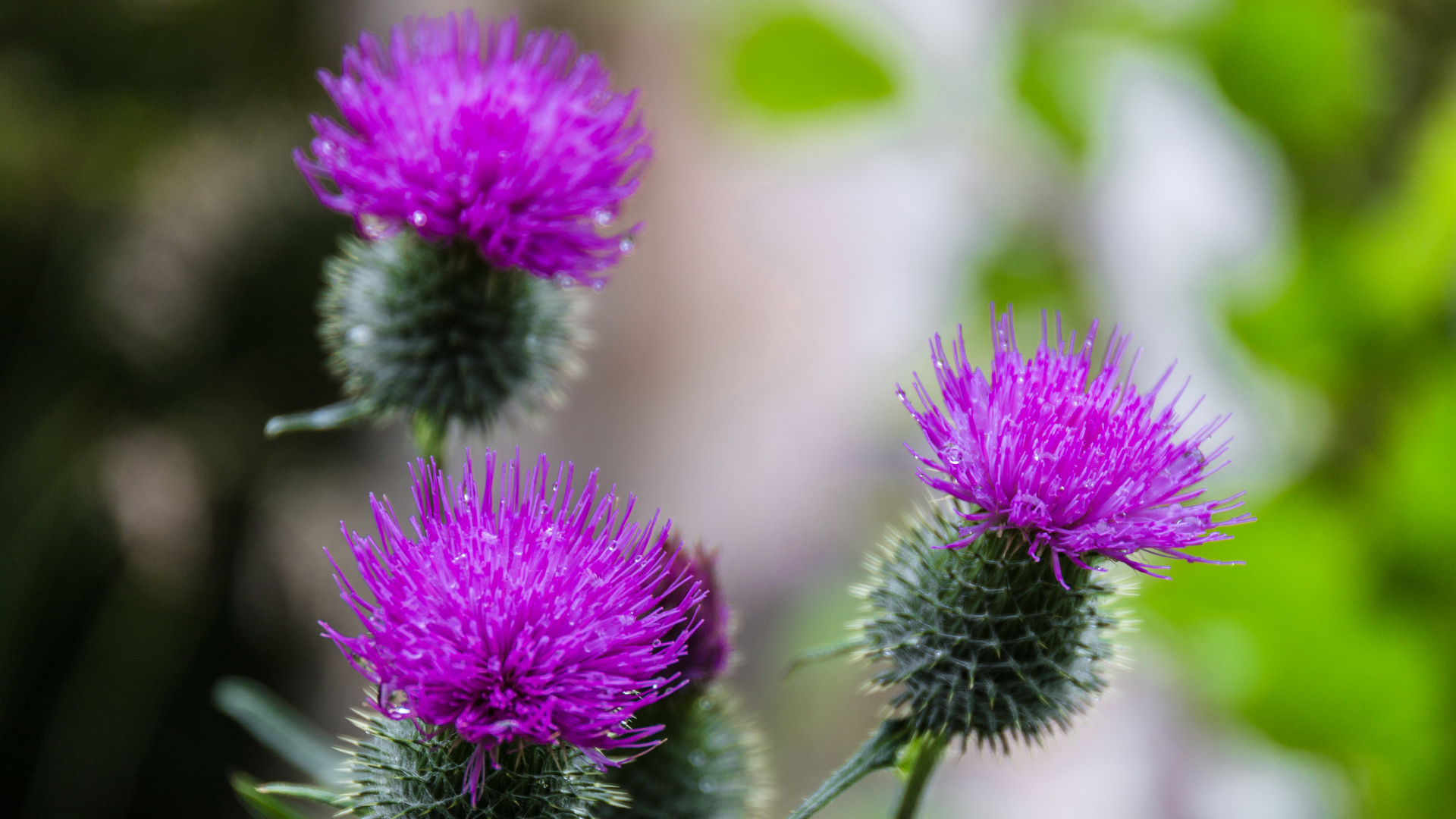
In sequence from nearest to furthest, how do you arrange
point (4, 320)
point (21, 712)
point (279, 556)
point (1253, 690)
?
1. point (1253, 690)
2. point (279, 556)
3. point (21, 712)
4. point (4, 320)

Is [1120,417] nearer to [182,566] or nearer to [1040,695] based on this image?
[1040,695]

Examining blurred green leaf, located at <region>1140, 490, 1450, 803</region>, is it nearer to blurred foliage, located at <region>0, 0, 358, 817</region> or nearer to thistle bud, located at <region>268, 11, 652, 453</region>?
thistle bud, located at <region>268, 11, 652, 453</region>

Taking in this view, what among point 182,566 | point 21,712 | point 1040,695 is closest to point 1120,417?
point 1040,695

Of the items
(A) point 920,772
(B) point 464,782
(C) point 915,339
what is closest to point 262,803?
(B) point 464,782

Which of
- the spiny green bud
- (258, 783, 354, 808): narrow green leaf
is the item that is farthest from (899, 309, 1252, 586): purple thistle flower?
(258, 783, 354, 808): narrow green leaf

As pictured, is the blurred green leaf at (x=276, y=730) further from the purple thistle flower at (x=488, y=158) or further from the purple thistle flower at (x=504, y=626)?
the purple thistle flower at (x=488, y=158)

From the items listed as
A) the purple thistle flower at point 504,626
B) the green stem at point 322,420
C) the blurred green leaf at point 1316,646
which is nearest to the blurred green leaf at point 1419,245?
the blurred green leaf at point 1316,646
